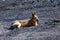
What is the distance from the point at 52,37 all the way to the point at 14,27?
2.77 meters

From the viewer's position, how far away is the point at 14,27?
528 inches

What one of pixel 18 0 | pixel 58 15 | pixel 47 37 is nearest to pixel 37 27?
pixel 47 37

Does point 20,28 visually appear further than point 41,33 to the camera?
Yes

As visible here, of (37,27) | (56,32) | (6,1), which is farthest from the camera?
(6,1)

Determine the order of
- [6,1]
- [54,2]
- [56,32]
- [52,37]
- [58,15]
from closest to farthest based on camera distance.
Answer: [52,37] → [56,32] → [58,15] → [54,2] → [6,1]

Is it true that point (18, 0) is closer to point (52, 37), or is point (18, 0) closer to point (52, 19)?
point (52, 19)

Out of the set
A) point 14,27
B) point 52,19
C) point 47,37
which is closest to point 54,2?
point 52,19

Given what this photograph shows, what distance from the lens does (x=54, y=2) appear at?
73.0ft

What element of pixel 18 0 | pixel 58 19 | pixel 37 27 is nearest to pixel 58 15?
pixel 58 19

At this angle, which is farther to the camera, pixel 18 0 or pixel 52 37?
pixel 18 0

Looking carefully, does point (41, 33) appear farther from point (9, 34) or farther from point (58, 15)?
point (58, 15)

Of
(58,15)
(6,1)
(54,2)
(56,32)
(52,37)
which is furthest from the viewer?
(6,1)

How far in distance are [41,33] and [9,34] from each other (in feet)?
4.42

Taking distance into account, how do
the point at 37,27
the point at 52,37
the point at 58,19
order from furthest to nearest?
the point at 58,19 → the point at 37,27 → the point at 52,37
